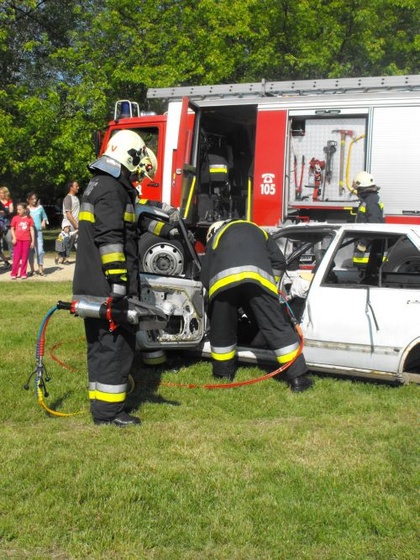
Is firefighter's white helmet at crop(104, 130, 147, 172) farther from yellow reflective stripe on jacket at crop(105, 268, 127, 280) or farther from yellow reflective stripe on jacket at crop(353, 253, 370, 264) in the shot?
yellow reflective stripe on jacket at crop(353, 253, 370, 264)

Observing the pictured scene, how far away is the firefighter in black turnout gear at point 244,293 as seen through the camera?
5430mm

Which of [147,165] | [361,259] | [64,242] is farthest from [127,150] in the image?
[64,242]

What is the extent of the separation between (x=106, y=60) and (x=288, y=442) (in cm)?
1597

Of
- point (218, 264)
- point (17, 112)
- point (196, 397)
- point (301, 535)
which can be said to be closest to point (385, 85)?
point (218, 264)

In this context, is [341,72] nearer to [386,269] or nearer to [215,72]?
[215,72]

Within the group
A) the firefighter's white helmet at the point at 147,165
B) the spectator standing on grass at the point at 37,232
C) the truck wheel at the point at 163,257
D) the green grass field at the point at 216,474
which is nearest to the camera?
the green grass field at the point at 216,474

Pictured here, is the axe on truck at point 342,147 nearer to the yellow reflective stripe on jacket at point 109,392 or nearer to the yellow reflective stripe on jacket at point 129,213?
the yellow reflective stripe on jacket at point 129,213

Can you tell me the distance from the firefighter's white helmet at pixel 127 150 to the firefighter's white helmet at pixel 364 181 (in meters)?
4.24

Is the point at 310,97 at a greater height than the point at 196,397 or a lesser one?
greater

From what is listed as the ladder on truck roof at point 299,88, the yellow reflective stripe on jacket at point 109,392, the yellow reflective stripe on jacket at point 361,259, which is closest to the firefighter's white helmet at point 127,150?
the yellow reflective stripe on jacket at point 109,392

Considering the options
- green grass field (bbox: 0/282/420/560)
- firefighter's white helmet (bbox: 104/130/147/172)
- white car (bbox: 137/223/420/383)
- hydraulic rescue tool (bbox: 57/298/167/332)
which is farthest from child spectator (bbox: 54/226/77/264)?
hydraulic rescue tool (bbox: 57/298/167/332)

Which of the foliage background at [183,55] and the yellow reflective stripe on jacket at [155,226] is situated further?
the foliage background at [183,55]

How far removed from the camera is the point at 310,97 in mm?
9211

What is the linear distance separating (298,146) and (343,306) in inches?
184
